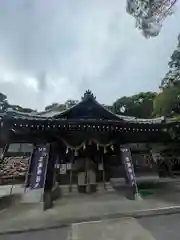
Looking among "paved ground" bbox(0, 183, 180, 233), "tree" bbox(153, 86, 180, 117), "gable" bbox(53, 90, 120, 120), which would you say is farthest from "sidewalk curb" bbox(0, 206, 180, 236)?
"tree" bbox(153, 86, 180, 117)

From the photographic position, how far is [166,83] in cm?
2077

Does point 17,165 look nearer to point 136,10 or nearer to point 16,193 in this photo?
point 16,193

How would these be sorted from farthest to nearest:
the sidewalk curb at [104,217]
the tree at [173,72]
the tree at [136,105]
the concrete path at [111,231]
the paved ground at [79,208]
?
→ the tree at [136,105], the tree at [173,72], the paved ground at [79,208], the sidewalk curb at [104,217], the concrete path at [111,231]

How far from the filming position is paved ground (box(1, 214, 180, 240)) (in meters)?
4.95

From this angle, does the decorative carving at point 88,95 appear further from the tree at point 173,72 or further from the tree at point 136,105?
the tree at point 136,105

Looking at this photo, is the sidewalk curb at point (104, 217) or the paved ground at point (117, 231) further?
the sidewalk curb at point (104, 217)

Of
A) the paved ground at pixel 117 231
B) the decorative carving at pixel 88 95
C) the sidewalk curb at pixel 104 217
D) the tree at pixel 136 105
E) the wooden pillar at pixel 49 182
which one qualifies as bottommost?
the paved ground at pixel 117 231

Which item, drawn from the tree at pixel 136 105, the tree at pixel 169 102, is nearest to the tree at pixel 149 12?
the tree at pixel 169 102

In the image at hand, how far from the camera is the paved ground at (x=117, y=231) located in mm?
4953

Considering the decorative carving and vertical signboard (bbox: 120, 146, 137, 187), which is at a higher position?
the decorative carving

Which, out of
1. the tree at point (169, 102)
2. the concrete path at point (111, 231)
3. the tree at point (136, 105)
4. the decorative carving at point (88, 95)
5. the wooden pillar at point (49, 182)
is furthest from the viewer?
the tree at point (136, 105)

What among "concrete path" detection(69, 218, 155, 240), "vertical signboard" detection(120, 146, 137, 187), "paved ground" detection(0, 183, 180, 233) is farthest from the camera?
"vertical signboard" detection(120, 146, 137, 187)

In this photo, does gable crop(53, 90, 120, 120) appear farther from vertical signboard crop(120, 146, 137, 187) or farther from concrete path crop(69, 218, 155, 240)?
concrete path crop(69, 218, 155, 240)

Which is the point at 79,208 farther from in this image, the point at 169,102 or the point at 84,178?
the point at 169,102
